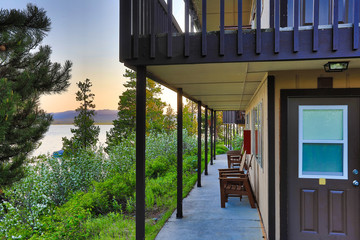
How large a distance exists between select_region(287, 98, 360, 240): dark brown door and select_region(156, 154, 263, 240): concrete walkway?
99 centimetres

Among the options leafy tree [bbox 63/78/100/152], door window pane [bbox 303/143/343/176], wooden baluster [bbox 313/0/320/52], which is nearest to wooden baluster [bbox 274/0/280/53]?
wooden baluster [bbox 313/0/320/52]

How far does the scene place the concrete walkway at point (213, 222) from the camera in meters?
4.34

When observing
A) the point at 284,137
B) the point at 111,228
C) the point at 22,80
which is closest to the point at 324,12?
the point at 284,137

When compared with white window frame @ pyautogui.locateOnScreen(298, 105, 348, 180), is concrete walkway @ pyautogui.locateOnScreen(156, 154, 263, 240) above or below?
below

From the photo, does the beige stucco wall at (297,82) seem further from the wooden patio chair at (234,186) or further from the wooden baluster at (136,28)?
the wooden patio chair at (234,186)

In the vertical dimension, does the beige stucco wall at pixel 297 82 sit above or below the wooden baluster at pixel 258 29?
below

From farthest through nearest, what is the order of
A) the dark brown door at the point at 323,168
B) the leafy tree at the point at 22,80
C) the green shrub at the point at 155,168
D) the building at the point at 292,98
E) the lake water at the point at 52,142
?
the lake water at the point at 52,142 → the green shrub at the point at 155,168 → the leafy tree at the point at 22,80 → the dark brown door at the point at 323,168 → the building at the point at 292,98

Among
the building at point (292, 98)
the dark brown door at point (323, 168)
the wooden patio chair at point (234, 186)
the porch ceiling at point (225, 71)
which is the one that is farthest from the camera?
the wooden patio chair at point (234, 186)

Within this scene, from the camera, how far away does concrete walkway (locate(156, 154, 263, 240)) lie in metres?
4.34

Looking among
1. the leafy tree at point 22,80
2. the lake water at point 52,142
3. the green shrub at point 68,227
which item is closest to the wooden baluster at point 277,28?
the green shrub at point 68,227

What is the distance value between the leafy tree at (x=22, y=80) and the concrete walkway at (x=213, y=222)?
5.48 metres

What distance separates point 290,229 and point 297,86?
199 centimetres

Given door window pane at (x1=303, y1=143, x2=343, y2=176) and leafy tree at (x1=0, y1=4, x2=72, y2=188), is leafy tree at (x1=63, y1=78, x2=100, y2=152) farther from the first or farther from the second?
door window pane at (x1=303, y1=143, x2=343, y2=176)

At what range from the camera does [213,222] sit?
495cm
